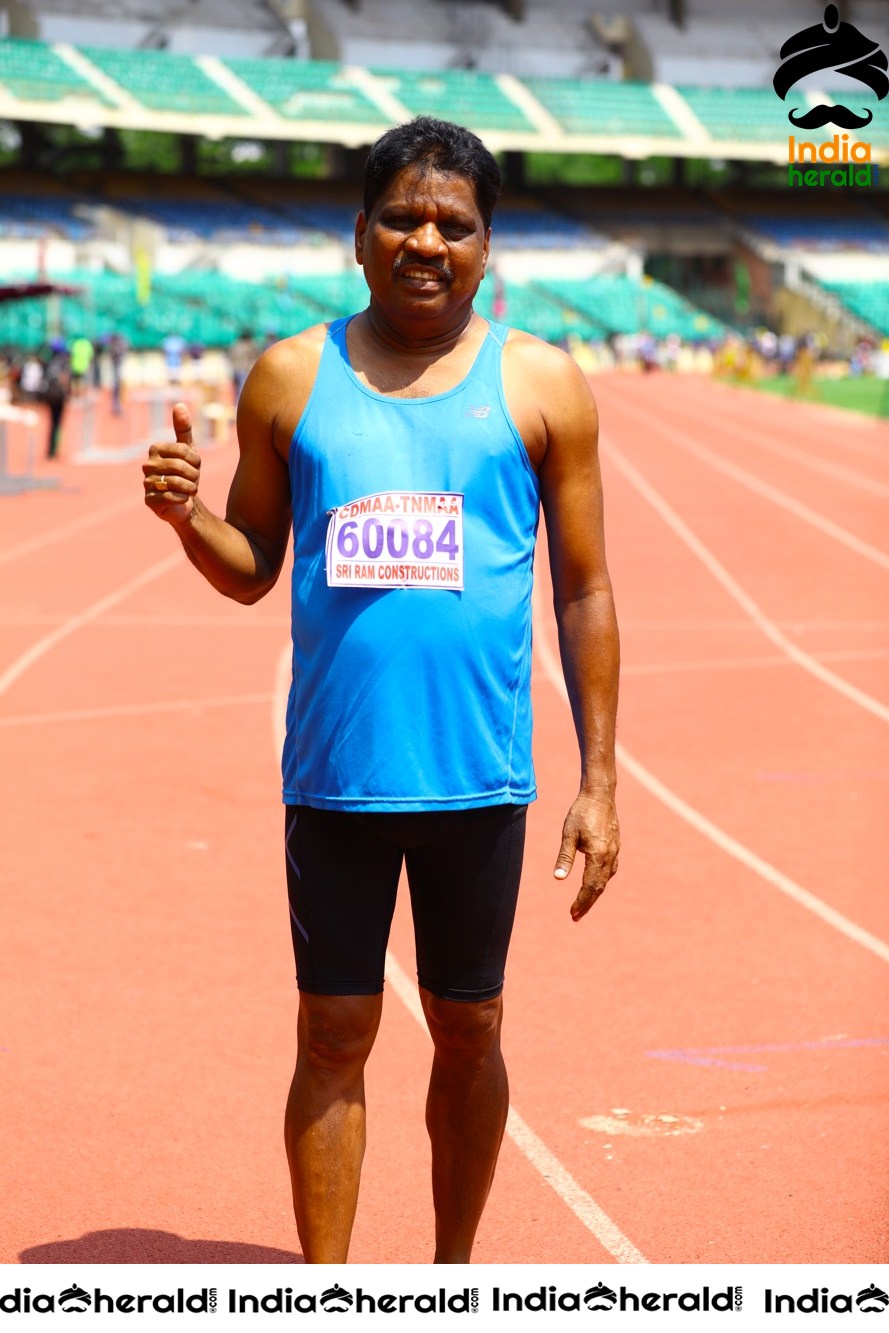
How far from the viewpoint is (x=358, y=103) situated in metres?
57.4

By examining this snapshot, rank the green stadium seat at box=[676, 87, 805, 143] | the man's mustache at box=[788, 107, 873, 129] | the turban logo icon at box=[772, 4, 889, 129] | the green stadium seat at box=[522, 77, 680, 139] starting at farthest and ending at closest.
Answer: the green stadium seat at box=[676, 87, 805, 143]
the green stadium seat at box=[522, 77, 680, 139]
the turban logo icon at box=[772, 4, 889, 129]
the man's mustache at box=[788, 107, 873, 129]

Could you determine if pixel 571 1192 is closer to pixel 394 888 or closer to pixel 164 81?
pixel 394 888

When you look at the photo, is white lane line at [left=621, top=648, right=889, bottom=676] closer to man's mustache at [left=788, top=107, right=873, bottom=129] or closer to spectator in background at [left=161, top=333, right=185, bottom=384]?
man's mustache at [left=788, top=107, right=873, bottom=129]

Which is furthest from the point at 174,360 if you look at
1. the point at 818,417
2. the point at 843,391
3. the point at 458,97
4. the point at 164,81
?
the point at 458,97

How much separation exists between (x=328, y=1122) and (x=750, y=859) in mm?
3938

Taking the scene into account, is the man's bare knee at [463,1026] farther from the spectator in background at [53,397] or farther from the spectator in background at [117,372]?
the spectator in background at [117,372]

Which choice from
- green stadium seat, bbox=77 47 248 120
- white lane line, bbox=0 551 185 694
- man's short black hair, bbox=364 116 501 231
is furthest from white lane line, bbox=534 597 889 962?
green stadium seat, bbox=77 47 248 120

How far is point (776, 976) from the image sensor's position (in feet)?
17.8

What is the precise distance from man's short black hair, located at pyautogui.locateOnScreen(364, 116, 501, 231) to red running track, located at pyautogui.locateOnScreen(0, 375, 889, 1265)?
2.06 metres

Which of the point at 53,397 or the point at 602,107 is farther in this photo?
the point at 602,107

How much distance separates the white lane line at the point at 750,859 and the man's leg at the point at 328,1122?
1.97 meters

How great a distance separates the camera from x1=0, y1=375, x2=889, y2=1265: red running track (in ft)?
12.5

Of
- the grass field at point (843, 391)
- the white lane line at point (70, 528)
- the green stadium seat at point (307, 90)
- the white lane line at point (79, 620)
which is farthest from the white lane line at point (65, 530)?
the green stadium seat at point (307, 90)

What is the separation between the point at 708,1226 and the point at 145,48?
59.2 metres
